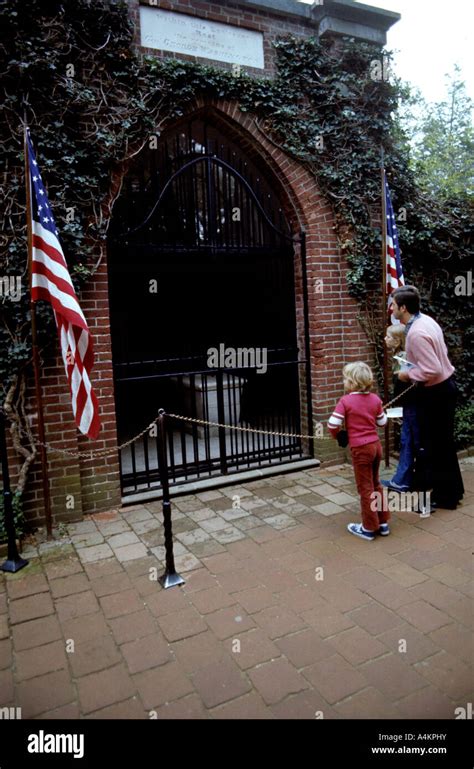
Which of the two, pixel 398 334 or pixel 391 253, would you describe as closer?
pixel 398 334

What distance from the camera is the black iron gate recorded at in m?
4.95

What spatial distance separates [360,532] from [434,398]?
1.35 meters

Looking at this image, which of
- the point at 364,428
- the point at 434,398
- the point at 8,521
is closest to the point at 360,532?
the point at 364,428

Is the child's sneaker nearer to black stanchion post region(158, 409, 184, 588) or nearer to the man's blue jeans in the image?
the man's blue jeans

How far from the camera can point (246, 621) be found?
2855 mm

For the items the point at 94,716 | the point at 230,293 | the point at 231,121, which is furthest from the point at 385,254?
the point at 94,716

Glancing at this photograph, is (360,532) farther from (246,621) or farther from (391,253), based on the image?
(391,253)

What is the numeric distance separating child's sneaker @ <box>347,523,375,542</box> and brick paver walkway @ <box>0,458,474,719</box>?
0.19ft

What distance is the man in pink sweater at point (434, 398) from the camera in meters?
4.13

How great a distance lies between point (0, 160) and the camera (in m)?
4.05

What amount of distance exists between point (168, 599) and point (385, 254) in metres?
4.04

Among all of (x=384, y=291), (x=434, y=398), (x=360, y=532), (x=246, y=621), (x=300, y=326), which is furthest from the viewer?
(x=300, y=326)

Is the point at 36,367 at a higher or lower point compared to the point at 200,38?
lower

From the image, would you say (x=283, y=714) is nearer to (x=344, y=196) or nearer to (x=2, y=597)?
(x=2, y=597)
